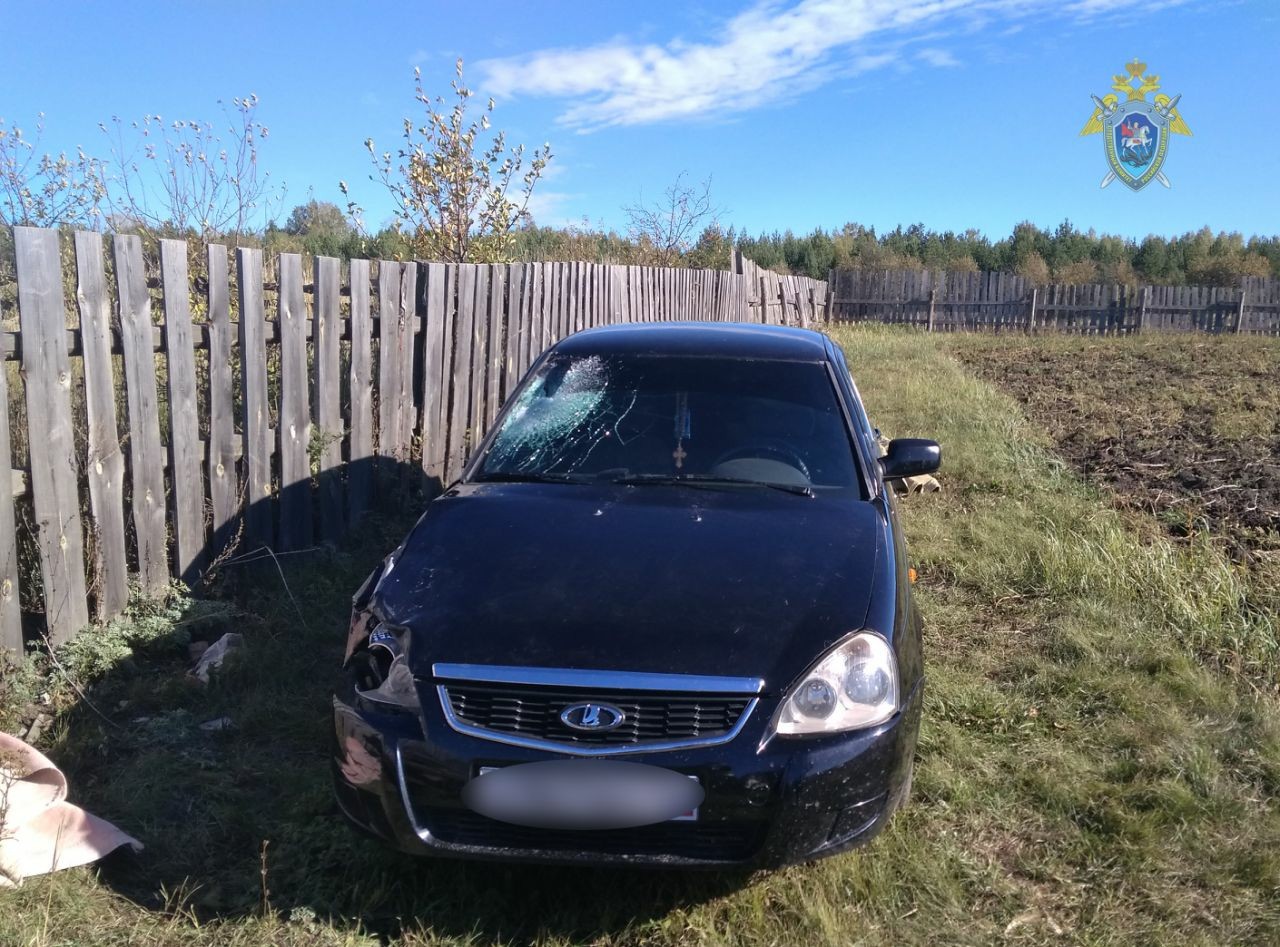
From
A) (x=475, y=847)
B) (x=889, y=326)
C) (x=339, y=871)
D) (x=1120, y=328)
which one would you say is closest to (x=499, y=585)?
(x=475, y=847)

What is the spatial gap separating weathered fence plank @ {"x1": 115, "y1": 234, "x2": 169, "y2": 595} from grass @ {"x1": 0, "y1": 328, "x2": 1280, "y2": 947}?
0.84 ft

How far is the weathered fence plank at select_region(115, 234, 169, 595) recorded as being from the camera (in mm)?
4012

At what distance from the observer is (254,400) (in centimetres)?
480

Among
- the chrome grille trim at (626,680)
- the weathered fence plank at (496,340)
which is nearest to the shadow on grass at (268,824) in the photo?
the chrome grille trim at (626,680)

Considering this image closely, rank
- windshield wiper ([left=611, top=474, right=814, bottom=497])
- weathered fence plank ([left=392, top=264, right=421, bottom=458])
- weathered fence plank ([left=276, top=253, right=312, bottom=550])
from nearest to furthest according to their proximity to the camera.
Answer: windshield wiper ([left=611, top=474, right=814, bottom=497]), weathered fence plank ([left=276, top=253, right=312, bottom=550]), weathered fence plank ([left=392, top=264, right=421, bottom=458])

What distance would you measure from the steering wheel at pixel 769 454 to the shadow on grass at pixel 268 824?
1479mm

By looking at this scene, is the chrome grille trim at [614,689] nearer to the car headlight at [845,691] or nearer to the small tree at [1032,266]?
the car headlight at [845,691]

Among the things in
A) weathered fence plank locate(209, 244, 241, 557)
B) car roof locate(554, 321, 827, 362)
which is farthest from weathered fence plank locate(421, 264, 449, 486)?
car roof locate(554, 321, 827, 362)

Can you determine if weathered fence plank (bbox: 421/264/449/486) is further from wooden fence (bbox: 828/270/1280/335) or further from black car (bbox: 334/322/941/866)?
wooden fence (bbox: 828/270/1280/335)

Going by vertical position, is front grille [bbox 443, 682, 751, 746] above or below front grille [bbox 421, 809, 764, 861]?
above

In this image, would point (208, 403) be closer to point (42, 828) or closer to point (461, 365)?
Result: point (461, 365)

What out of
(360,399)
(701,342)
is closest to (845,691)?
(701,342)

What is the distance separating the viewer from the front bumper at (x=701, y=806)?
2283 millimetres

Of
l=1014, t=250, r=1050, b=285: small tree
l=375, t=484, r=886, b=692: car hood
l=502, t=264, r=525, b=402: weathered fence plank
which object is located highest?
l=1014, t=250, r=1050, b=285: small tree
